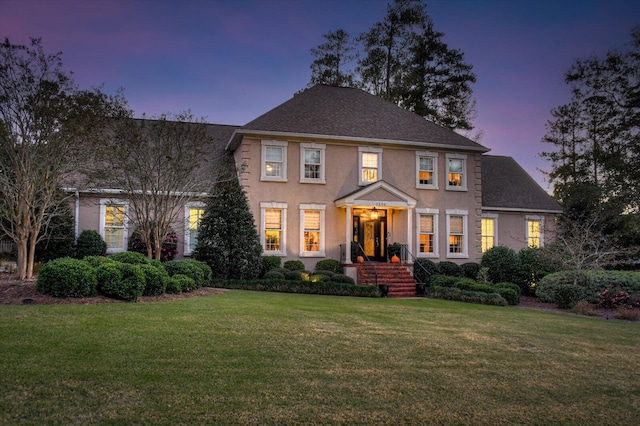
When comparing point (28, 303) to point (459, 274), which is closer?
point (28, 303)

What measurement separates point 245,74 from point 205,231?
6.63 metres

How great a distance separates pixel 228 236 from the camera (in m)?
18.5

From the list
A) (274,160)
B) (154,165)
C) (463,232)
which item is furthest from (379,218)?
(154,165)

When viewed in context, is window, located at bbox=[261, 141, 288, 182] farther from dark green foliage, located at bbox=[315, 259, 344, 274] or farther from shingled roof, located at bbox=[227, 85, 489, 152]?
dark green foliage, located at bbox=[315, 259, 344, 274]

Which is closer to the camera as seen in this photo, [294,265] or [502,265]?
[294,265]

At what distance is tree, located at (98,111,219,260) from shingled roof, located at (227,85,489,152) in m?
4.20

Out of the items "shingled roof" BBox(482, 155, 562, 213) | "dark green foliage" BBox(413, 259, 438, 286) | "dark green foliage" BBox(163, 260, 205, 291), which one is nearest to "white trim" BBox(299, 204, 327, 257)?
"dark green foliage" BBox(413, 259, 438, 286)

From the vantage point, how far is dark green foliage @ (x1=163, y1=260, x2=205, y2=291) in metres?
14.5

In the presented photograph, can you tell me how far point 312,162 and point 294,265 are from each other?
183 inches

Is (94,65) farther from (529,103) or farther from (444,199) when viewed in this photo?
(529,103)

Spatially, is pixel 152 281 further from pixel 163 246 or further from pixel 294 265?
pixel 294 265

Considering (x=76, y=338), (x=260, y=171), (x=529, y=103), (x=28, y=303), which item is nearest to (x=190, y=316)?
(x=76, y=338)

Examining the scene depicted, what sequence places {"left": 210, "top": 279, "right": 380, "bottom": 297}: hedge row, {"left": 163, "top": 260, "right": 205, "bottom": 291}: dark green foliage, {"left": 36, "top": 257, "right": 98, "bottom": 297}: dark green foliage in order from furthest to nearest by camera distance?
1. {"left": 210, "top": 279, "right": 380, "bottom": 297}: hedge row
2. {"left": 163, "top": 260, "right": 205, "bottom": 291}: dark green foliage
3. {"left": 36, "top": 257, "right": 98, "bottom": 297}: dark green foliage

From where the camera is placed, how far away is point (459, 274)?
72.3 feet
